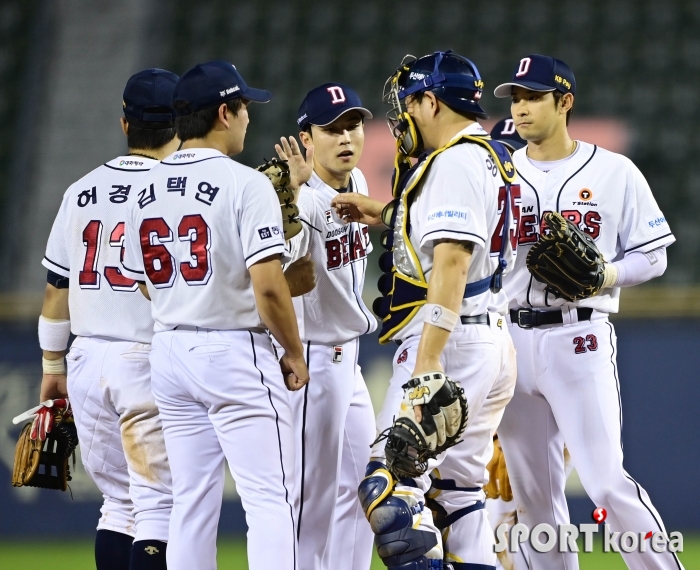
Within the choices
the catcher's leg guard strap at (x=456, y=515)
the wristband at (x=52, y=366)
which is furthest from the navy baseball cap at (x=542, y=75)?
the wristband at (x=52, y=366)

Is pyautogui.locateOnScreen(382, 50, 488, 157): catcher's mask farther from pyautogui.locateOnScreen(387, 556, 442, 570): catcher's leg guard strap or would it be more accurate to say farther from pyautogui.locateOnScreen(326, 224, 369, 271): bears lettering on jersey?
pyautogui.locateOnScreen(387, 556, 442, 570): catcher's leg guard strap

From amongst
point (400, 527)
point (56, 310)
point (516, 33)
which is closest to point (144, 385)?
point (56, 310)

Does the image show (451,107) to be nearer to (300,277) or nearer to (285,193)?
(285,193)

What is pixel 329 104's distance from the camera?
4309mm

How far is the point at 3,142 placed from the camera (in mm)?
10227

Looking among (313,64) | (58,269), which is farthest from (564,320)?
(313,64)

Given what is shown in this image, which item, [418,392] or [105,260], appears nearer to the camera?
[418,392]

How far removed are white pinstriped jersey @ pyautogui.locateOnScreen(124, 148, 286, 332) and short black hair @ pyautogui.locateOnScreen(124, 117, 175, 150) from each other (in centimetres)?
55

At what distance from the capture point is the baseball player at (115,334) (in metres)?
3.81

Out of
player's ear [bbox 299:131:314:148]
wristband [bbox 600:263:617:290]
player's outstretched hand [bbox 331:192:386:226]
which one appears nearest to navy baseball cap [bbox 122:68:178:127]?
player's ear [bbox 299:131:314:148]

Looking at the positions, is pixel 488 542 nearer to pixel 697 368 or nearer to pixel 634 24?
pixel 697 368

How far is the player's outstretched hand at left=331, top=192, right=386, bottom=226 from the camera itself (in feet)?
12.5

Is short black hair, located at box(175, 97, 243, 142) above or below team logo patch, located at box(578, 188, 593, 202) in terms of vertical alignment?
above

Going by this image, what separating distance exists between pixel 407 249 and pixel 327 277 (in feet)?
2.87
